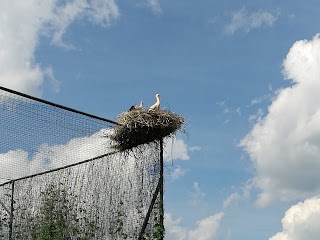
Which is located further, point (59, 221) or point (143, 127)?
point (143, 127)

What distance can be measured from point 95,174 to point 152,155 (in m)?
0.78

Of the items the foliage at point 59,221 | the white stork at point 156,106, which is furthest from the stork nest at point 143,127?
the foliage at point 59,221

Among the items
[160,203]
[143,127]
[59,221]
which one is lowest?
[59,221]

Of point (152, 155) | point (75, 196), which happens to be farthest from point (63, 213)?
point (152, 155)

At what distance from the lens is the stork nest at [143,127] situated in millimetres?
7969

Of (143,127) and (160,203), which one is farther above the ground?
(143,127)

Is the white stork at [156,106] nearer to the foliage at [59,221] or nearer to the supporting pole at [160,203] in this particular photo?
the supporting pole at [160,203]

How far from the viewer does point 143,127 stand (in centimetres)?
802

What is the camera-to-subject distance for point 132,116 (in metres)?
8.01

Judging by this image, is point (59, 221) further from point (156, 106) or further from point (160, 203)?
point (156, 106)

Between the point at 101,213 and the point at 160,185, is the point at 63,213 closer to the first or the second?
the point at 101,213

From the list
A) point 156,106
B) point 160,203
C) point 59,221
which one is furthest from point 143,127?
point 59,221

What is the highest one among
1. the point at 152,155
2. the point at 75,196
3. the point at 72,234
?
the point at 152,155

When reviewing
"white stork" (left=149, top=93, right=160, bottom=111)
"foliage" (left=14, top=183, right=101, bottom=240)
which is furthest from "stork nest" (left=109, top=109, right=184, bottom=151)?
"foliage" (left=14, top=183, right=101, bottom=240)
